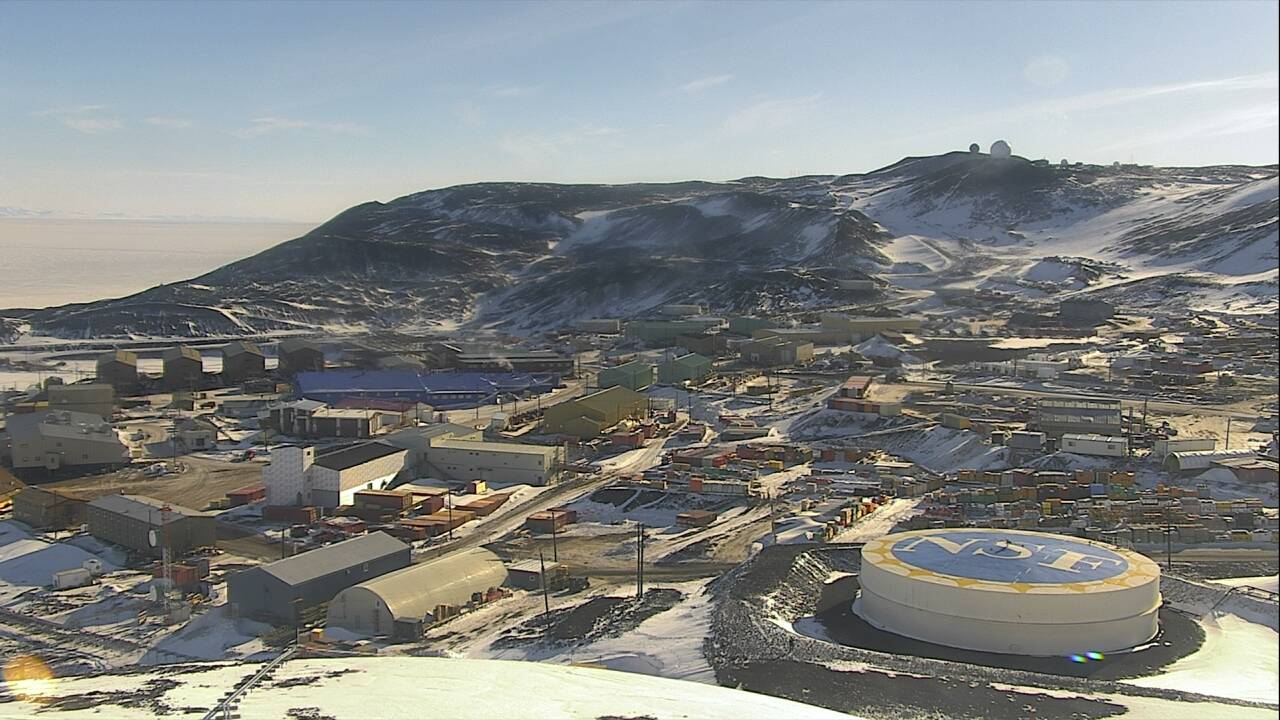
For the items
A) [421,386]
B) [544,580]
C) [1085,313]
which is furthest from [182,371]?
[1085,313]

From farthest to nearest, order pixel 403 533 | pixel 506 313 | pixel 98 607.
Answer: pixel 506 313 < pixel 403 533 < pixel 98 607

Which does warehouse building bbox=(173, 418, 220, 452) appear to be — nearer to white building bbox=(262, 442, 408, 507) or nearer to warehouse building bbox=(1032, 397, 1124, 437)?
white building bbox=(262, 442, 408, 507)

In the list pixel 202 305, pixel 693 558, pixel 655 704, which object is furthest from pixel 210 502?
pixel 202 305

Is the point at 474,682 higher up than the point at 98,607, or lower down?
higher up

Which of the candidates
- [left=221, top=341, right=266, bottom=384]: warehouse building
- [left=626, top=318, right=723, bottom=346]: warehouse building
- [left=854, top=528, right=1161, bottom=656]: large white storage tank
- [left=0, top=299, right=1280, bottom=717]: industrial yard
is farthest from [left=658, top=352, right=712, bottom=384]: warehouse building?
[left=854, top=528, right=1161, bottom=656]: large white storage tank

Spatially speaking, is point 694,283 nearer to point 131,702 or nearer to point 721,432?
point 721,432

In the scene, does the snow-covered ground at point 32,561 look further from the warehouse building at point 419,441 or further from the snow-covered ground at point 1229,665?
the snow-covered ground at point 1229,665

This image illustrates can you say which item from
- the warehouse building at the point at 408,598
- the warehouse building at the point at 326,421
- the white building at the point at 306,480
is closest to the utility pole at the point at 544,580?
the warehouse building at the point at 408,598
